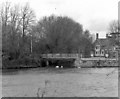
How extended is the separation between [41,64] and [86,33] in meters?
25.4

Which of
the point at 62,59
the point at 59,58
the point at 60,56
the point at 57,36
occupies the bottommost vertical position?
the point at 62,59

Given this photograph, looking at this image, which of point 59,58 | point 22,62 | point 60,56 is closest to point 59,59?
point 59,58

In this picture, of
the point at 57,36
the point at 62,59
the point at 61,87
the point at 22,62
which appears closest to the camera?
the point at 61,87

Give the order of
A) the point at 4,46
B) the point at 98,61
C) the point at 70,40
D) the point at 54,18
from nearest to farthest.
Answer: the point at 4,46, the point at 98,61, the point at 70,40, the point at 54,18

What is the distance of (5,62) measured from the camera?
4638 centimetres

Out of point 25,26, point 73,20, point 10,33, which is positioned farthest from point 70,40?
point 10,33

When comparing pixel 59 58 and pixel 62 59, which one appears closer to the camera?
pixel 59 58

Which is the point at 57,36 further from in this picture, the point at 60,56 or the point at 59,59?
the point at 59,59

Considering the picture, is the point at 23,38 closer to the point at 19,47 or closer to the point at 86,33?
the point at 19,47

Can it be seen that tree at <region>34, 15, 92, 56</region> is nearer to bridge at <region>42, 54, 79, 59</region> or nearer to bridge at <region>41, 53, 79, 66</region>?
bridge at <region>42, 54, 79, 59</region>

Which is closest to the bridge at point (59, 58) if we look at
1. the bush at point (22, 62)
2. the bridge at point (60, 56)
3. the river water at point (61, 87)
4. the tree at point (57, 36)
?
the bridge at point (60, 56)

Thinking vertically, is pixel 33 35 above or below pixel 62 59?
above

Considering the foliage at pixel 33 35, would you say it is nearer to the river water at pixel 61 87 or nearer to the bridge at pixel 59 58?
the bridge at pixel 59 58

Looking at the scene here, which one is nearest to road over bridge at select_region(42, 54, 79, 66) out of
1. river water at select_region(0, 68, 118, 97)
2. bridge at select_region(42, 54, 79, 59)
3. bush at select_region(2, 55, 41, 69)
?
bridge at select_region(42, 54, 79, 59)
